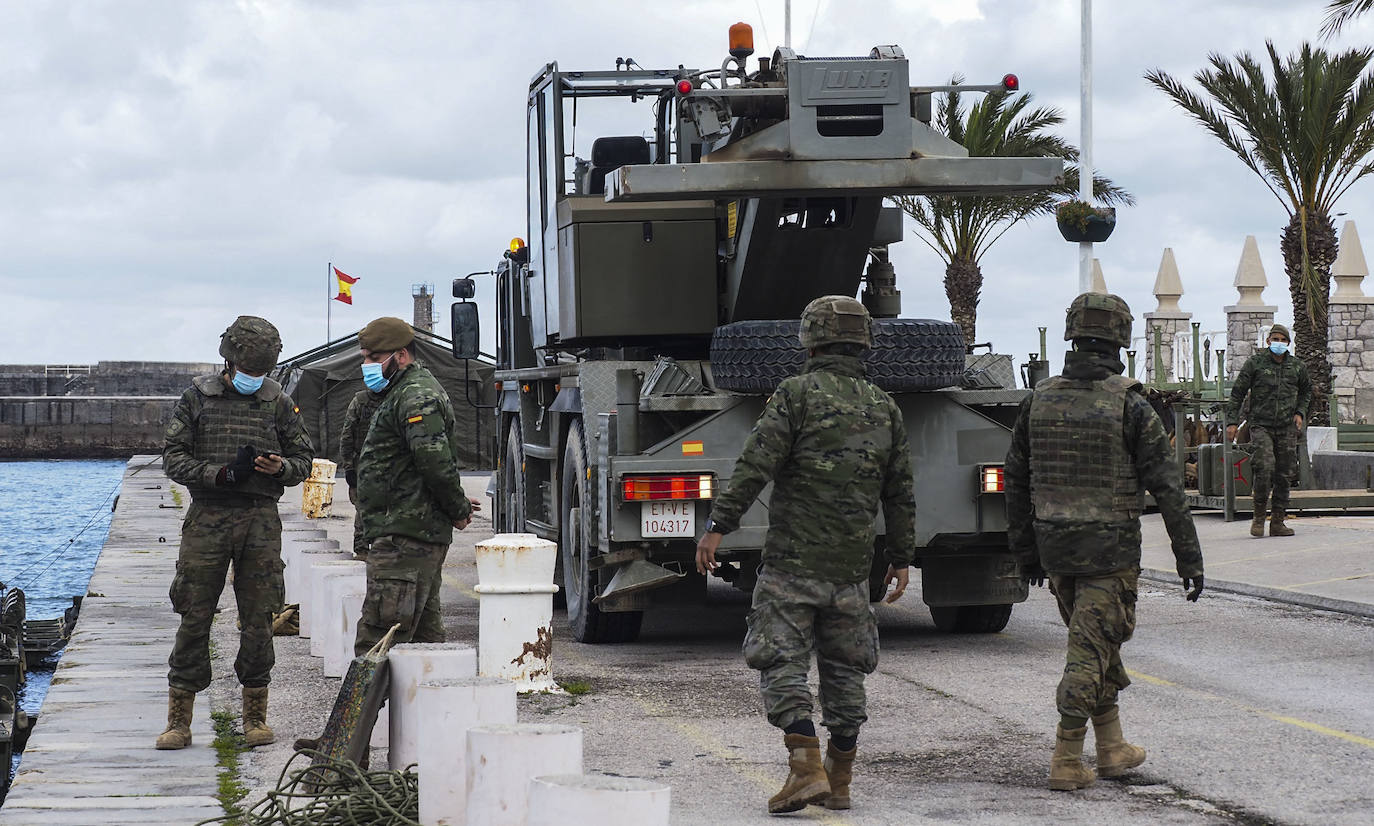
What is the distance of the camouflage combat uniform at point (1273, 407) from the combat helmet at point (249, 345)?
1180 centimetres

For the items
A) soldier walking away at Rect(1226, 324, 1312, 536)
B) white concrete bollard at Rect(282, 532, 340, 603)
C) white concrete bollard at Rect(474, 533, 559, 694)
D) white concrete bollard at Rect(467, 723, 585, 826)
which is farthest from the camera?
soldier walking away at Rect(1226, 324, 1312, 536)

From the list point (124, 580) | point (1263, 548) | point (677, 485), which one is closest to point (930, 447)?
point (677, 485)

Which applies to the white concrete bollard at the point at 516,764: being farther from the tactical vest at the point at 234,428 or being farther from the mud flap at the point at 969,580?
the mud flap at the point at 969,580

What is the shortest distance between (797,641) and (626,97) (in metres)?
7.43

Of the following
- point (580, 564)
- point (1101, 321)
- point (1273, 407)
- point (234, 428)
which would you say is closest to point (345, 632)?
point (580, 564)

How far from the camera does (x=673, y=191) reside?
36.3ft

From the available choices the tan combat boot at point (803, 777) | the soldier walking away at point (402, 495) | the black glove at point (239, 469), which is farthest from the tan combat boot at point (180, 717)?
the tan combat boot at point (803, 777)

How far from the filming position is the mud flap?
37.8ft

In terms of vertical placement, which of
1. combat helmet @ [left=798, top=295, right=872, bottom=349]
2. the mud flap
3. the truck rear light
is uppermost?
combat helmet @ [left=798, top=295, right=872, bottom=349]

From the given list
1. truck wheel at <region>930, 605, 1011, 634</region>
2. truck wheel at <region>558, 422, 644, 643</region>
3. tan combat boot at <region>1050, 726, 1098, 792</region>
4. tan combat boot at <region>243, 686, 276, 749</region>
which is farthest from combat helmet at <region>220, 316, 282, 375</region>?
truck wheel at <region>930, 605, 1011, 634</region>

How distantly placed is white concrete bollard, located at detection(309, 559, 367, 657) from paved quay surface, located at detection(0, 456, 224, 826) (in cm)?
96

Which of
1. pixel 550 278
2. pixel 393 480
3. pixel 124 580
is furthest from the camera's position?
pixel 124 580

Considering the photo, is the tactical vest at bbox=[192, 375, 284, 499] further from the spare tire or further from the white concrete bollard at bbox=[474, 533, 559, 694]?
the spare tire

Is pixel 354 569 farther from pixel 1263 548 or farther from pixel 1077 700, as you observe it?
pixel 1263 548
